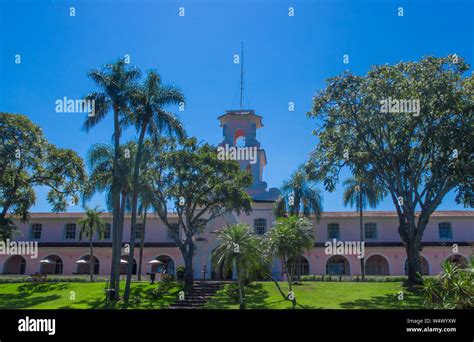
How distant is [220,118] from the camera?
47.1 m

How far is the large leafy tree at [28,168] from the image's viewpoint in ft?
118

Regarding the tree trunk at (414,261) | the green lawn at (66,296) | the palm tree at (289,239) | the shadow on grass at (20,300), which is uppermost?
the palm tree at (289,239)

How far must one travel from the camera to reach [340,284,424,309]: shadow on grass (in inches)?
1019

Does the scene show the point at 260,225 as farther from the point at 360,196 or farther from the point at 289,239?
the point at 289,239

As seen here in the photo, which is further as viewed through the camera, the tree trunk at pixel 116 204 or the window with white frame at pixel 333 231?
the window with white frame at pixel 333 231

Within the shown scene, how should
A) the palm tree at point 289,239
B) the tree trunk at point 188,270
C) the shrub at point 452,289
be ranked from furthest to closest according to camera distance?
the tree trunk at point 188,270 → the palm tree at point 289,239 → the shrub at point 452,289

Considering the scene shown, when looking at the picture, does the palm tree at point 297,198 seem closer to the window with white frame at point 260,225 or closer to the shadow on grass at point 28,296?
the window with white frame at point 260,225

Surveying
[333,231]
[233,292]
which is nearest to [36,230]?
[233,292]

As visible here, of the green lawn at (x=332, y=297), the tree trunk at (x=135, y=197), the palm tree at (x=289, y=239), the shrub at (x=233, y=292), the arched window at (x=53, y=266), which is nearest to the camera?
the green lawn at (x=332, y=297)

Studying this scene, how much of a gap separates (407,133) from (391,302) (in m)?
11.0

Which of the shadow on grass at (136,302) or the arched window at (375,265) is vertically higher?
the arched window at (375,265)

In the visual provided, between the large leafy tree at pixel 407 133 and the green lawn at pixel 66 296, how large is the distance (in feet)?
45.5

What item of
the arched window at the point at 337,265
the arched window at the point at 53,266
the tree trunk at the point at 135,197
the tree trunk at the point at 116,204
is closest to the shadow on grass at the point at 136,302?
the tree trunk at the point at 116,204
